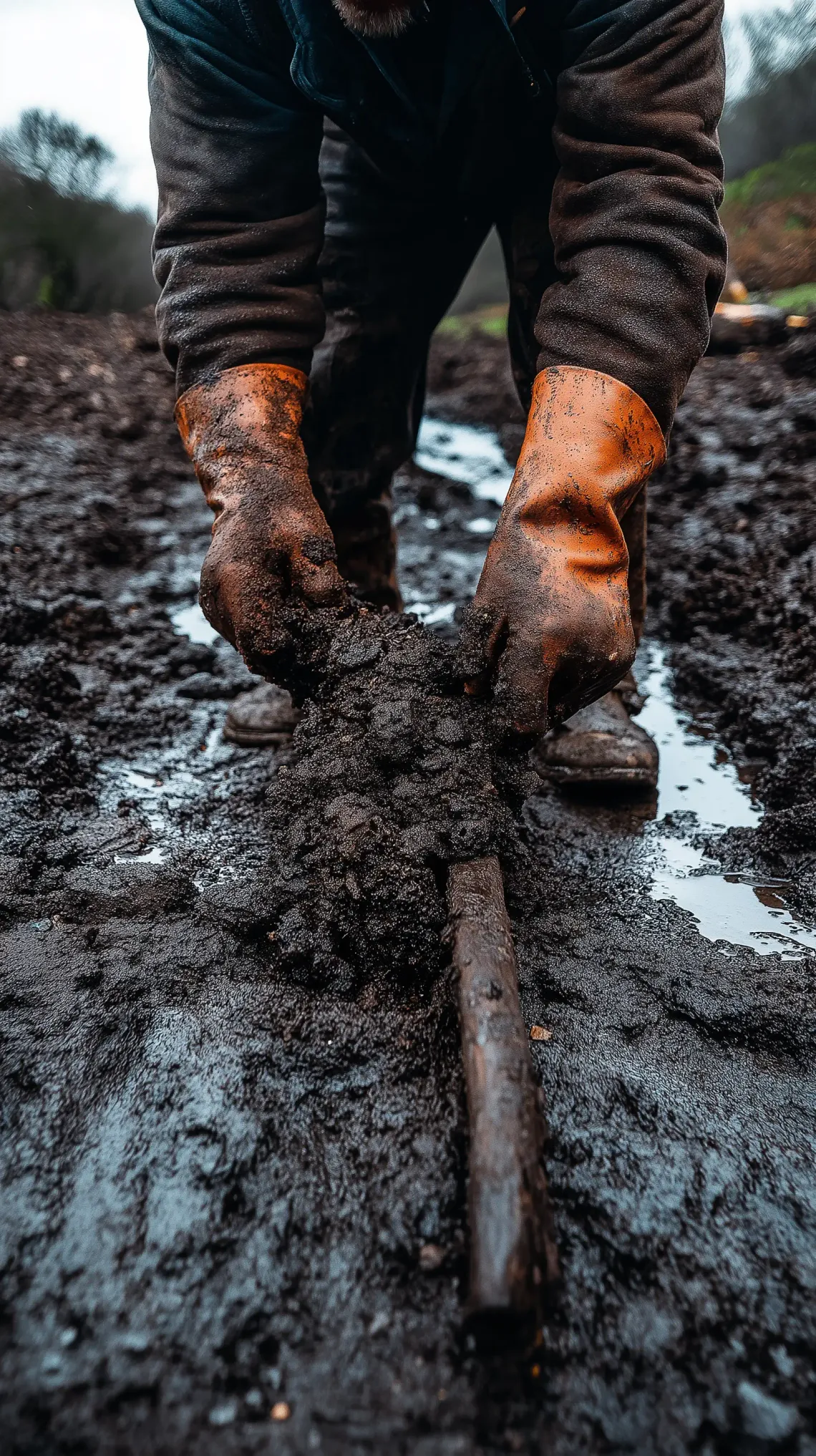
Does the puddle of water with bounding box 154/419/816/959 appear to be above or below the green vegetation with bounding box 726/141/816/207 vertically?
below

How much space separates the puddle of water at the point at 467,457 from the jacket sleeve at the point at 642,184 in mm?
2634

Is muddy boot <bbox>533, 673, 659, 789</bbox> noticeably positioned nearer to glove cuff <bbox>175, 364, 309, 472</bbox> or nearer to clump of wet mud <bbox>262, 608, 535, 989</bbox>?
clump of wet mud <bbox>262, 608, 535, 989</bbox>

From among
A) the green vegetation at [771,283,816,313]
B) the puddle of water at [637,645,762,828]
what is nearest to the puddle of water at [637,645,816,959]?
the puddle of water at [637,645,762,828]

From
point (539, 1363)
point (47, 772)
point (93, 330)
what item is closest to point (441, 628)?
point (47, 772)

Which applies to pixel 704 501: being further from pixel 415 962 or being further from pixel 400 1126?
pixel 400 1126

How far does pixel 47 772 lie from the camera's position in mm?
1994

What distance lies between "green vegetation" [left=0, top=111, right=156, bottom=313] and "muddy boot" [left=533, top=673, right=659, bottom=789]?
6.97 m

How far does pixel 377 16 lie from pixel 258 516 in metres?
0.83

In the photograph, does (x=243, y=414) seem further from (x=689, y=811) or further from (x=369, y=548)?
(x=689, y=811)

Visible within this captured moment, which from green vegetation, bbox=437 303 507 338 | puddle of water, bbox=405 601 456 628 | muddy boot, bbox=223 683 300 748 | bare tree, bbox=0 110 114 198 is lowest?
muddy boot, bbox=223 683 300 748

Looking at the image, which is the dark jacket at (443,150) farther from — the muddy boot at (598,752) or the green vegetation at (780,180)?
the green vegetation at (780,180)

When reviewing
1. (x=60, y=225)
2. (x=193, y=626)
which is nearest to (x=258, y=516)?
(x=193, y=626)

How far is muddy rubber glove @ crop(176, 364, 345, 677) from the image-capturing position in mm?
1633

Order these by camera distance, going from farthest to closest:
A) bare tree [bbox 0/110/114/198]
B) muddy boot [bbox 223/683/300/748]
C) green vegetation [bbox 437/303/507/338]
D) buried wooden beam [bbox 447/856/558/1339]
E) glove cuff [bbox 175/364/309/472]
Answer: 1. green vegetation [bbox 437/303/507/338]
2. bare tree [bbox 0/110/114/198]
3. muddy boot [bbox 223/683/300/748]
4. glove cuff [bbox 175/364/309/472]
5. buried wooden beam [bbox 447/856/558/1339]
